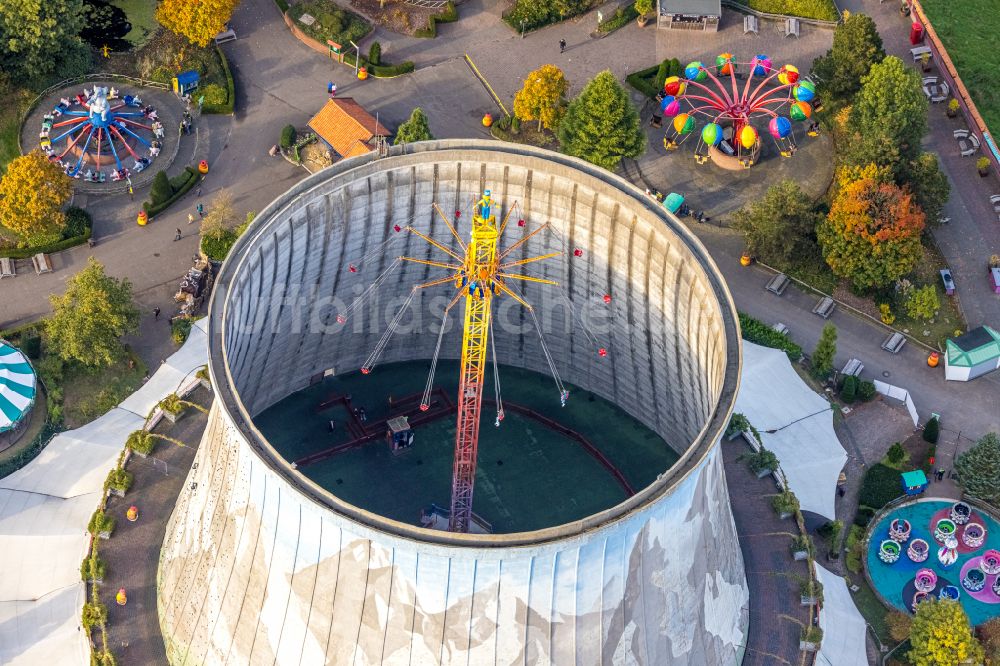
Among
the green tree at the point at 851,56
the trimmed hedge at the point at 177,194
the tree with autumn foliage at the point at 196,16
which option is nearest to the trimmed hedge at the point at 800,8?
the green tree at the point at 851,56

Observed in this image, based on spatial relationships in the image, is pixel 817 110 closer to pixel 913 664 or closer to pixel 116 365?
pixel 913 664

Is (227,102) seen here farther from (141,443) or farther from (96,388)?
(141,443)

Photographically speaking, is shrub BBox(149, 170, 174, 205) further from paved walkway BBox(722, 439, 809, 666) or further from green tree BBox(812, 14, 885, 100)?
green tree BBox(812, 14, 885, 100)

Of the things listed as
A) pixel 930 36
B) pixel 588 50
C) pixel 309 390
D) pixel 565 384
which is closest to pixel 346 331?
pixel 309 390

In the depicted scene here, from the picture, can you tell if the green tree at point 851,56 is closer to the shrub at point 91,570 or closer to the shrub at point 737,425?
the shrub at point 737,425

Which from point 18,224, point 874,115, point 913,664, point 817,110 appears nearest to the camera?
point 913,664

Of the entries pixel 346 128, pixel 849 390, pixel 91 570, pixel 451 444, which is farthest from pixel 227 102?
pixel 849 390
